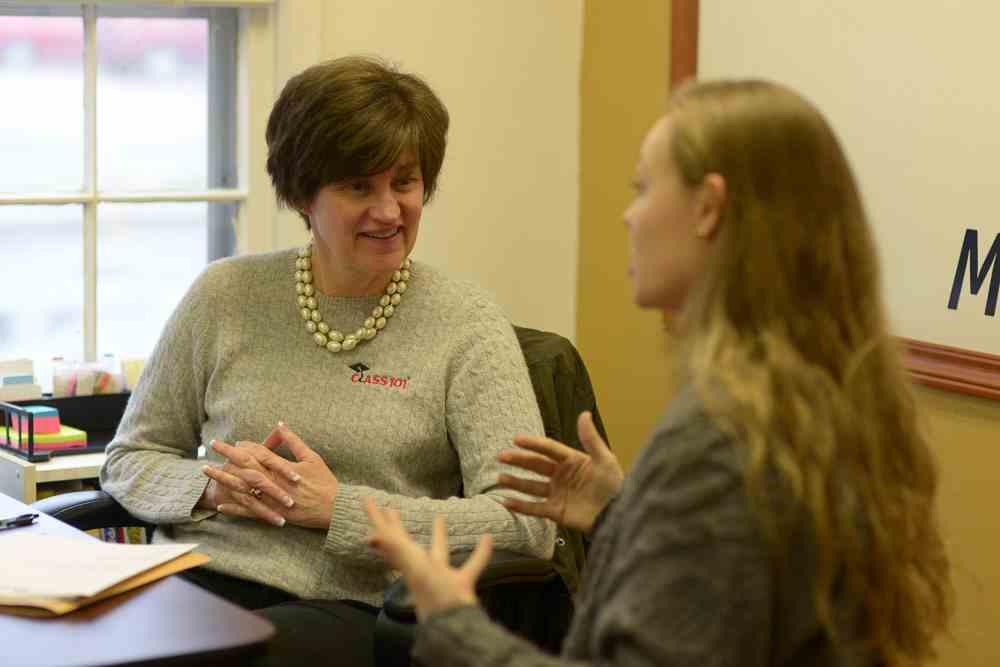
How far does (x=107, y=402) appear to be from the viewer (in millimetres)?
3057

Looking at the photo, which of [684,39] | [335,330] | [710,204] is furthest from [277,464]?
[684,39]

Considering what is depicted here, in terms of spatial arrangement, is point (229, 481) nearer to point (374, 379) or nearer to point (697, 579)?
point (374, 379)

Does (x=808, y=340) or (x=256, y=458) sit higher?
(x=808, y=340)

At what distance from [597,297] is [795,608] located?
2347 millimetres

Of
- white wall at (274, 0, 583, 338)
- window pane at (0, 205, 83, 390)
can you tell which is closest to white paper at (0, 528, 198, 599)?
window pane at (0, 205, 83, 390)

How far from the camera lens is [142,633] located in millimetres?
1580

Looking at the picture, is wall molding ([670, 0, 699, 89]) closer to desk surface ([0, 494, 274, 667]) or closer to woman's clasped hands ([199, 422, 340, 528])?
woman's clasped hands ([199, 422, 340, 528])

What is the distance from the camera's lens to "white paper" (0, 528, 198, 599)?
1.68 m

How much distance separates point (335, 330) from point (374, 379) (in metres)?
0.12

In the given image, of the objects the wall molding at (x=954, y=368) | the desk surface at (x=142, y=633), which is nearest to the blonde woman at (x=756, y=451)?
the desk surface at (x=142, y=633)

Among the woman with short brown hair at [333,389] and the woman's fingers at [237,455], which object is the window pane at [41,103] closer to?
the woman with short brown hair at [333,389]

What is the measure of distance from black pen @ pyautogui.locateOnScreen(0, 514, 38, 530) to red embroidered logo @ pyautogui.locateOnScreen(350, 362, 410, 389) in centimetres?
55

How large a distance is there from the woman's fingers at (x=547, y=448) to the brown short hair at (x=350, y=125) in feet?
2.39

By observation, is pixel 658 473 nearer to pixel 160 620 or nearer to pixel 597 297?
pixel 160 620
